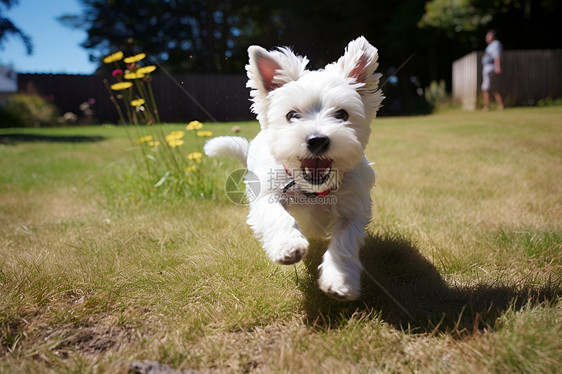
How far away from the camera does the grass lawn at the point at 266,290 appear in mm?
1786

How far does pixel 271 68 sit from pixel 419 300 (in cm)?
165

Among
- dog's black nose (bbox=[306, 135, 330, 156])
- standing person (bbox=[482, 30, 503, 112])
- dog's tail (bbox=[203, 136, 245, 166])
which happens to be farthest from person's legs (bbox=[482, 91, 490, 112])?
dog's black nose (bbox=[306, 135, 330, 156])

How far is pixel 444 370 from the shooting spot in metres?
1.67

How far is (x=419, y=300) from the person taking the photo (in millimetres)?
2271

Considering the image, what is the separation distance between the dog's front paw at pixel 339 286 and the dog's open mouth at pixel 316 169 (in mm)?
550

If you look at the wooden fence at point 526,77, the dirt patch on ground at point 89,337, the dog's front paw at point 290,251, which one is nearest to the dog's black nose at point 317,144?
the dog's front paw at point 290,251

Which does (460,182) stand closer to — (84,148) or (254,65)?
(254,65)

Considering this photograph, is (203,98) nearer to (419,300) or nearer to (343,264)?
(343,264)

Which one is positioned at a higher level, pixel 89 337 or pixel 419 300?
pixel 89 337

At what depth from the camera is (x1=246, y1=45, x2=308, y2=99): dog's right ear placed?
8.03 feet

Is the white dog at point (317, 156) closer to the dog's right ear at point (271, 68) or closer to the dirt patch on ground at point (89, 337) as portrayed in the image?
the dog's right ear at point (271, 68)

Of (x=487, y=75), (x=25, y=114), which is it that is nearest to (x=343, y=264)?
(x=487, y=75)

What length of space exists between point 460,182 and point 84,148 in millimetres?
8679

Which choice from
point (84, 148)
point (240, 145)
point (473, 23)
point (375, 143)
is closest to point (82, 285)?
point (240, 145)
